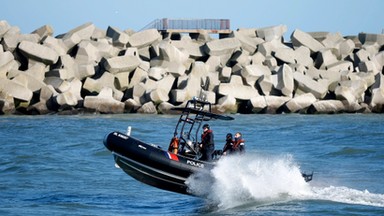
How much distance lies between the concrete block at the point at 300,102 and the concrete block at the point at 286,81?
466 millimetres

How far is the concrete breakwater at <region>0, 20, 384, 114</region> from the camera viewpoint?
105 ft

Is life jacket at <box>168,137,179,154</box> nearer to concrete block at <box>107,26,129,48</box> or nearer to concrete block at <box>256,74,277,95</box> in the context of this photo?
concrete block at <box>256,74,277,95</box>

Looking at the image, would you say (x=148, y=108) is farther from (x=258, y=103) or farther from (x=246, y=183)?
(x=246, y=183)

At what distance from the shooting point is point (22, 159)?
23.3 m

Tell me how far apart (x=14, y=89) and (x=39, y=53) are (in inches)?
97.8

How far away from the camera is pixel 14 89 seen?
3177cm

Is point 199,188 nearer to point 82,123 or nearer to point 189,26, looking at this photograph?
point 82,123

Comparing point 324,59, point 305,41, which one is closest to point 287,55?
point 324,59

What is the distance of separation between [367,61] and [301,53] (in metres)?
2.61

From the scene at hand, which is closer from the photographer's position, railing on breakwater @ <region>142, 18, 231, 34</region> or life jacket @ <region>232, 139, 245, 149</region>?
life jacket @ <region>232, 139, 245, 149</region>

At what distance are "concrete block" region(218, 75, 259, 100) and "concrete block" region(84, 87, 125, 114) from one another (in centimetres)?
354

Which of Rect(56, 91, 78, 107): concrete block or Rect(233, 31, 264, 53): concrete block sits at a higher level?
Rect(233, 31, 264, 53): concrete block

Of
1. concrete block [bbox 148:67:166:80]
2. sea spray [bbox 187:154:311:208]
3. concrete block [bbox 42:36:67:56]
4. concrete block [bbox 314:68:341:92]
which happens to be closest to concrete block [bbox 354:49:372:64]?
concrete block [bbox 314:68:341:92]

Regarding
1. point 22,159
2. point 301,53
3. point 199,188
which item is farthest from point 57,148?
point 301,53
